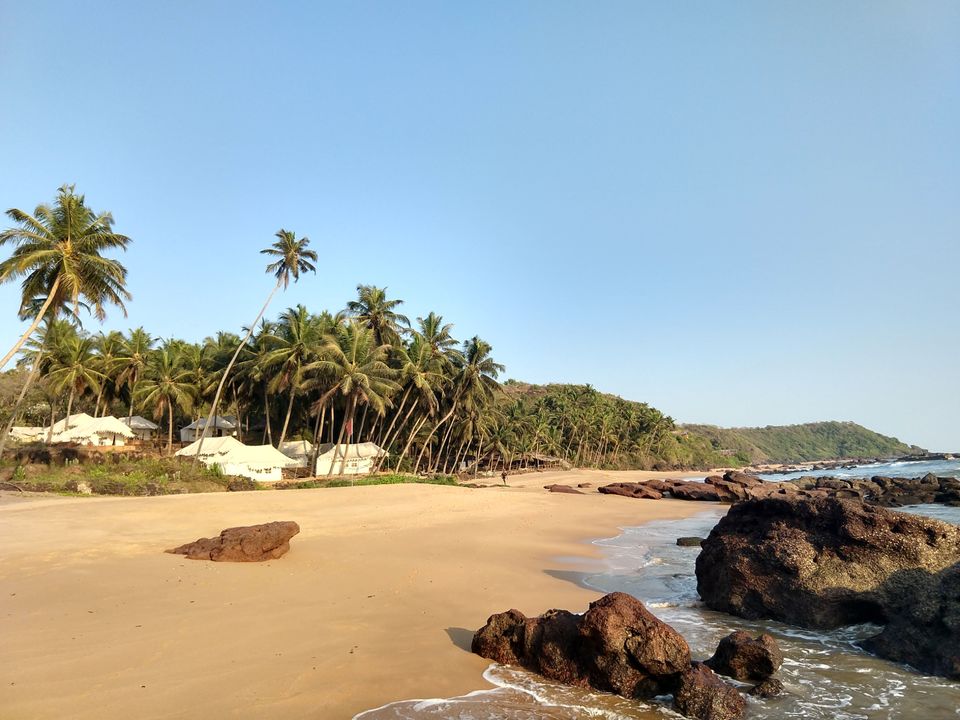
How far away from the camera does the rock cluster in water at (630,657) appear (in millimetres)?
5422

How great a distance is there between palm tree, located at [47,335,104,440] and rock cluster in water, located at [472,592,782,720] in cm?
4962

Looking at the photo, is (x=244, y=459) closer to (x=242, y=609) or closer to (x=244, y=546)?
(x=244, y=546)

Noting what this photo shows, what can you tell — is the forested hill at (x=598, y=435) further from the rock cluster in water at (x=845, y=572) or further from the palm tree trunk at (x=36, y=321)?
the rock cluster in water at (x=845, y=572)

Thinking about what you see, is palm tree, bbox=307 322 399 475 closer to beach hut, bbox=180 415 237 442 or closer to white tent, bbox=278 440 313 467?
white tent, bbox=278 440 313 467

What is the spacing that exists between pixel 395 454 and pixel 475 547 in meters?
35.9

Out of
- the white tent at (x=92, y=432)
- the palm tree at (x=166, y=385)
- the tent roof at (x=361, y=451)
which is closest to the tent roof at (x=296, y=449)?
the tent roof at (x=361, y=451)

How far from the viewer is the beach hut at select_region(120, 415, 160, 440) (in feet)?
170

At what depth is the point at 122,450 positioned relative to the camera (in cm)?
4153

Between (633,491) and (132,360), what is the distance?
45.1 meters

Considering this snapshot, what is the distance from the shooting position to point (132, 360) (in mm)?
48625

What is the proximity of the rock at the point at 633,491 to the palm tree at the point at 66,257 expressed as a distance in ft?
108

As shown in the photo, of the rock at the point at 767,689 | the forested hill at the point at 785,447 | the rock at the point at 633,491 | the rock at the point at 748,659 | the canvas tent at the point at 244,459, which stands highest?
the forested hill at the point at 785,447

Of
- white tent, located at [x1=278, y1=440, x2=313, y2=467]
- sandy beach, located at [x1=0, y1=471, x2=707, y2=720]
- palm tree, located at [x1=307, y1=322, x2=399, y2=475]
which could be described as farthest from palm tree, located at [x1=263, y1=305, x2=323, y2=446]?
sandy beach, located at [x1=0, y1=471, x2=707, y2=720]

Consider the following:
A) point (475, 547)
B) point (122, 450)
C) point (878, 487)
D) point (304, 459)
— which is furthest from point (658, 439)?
point (475, 547)
